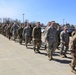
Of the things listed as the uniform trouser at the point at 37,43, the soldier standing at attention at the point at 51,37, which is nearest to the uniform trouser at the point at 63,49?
the soldier standing at attention at the point at 51,37

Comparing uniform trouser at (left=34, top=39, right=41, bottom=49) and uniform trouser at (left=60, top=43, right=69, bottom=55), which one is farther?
uniform trouser at (left=34, top=39, right=41, bottom=49)

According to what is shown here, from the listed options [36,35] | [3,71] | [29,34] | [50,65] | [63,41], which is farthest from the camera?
[29,34]

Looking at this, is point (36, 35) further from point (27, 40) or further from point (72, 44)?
point (72, 44)

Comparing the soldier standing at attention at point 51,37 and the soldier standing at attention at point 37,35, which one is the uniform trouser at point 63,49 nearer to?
the soldier standing at attention at point 51,37

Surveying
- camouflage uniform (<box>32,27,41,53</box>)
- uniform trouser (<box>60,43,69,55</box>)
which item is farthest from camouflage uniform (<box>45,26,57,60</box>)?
camouflage uniform (<box>32,27,41,53</box>)

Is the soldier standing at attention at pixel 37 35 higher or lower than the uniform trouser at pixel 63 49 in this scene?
higher

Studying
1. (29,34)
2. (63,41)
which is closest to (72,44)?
(63,41)

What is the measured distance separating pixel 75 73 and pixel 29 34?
33.4ft

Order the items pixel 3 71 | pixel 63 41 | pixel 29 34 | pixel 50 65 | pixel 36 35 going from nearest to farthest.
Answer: pixel 3 71, pixel 50 65, pixel 63 41, pixel 36 35, pixel 29 34

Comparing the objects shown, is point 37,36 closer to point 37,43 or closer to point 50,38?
point 37,43

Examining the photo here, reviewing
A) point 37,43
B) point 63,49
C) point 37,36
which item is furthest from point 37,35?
point 63,49

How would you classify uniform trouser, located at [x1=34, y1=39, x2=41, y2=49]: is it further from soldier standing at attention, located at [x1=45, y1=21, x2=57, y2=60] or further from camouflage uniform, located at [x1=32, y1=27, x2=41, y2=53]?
soldier standing at attention, located at [x1=45, y1=21, x2=57, y2=60]

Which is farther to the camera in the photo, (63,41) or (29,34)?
(29,34)

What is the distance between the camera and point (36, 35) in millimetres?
16594
